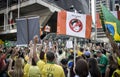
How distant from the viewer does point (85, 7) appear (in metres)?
47.3

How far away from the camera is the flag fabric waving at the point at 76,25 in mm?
10133

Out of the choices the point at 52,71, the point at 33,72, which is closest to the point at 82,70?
the point at 52,71

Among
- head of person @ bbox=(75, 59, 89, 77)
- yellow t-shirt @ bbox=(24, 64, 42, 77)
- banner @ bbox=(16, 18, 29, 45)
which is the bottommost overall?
yellow t-shirt @ bbox=(24, 64, 42, 77)

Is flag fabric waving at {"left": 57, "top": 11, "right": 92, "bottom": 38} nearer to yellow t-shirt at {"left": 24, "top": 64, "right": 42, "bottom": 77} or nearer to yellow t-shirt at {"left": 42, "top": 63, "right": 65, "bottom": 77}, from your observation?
yellow t-shirt at {"left": 24, "top": 64, "right": 42, "bottom": 77}

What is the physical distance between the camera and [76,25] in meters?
10.0

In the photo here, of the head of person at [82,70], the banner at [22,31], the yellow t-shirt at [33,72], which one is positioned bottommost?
the yellow t-shirt at [33,72]

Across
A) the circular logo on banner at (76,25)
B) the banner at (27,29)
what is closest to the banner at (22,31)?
the banner at (27,29)

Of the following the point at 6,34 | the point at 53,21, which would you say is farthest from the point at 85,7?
the point at 6,34

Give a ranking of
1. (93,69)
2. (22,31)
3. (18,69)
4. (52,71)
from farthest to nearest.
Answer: (22,31)
(93,69)
(18,69)
(52,71)

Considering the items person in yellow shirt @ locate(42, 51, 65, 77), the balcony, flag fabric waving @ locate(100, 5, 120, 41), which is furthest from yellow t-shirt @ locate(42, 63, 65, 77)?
the balcony

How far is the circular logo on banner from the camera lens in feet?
33.1

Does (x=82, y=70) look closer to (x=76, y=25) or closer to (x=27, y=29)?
(x=76, y=25)

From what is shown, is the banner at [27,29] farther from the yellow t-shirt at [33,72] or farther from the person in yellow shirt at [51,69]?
the person in yellow shirt at [51,69]

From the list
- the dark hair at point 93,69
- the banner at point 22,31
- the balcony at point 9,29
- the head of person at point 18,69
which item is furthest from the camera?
the balcony at point 9,29
